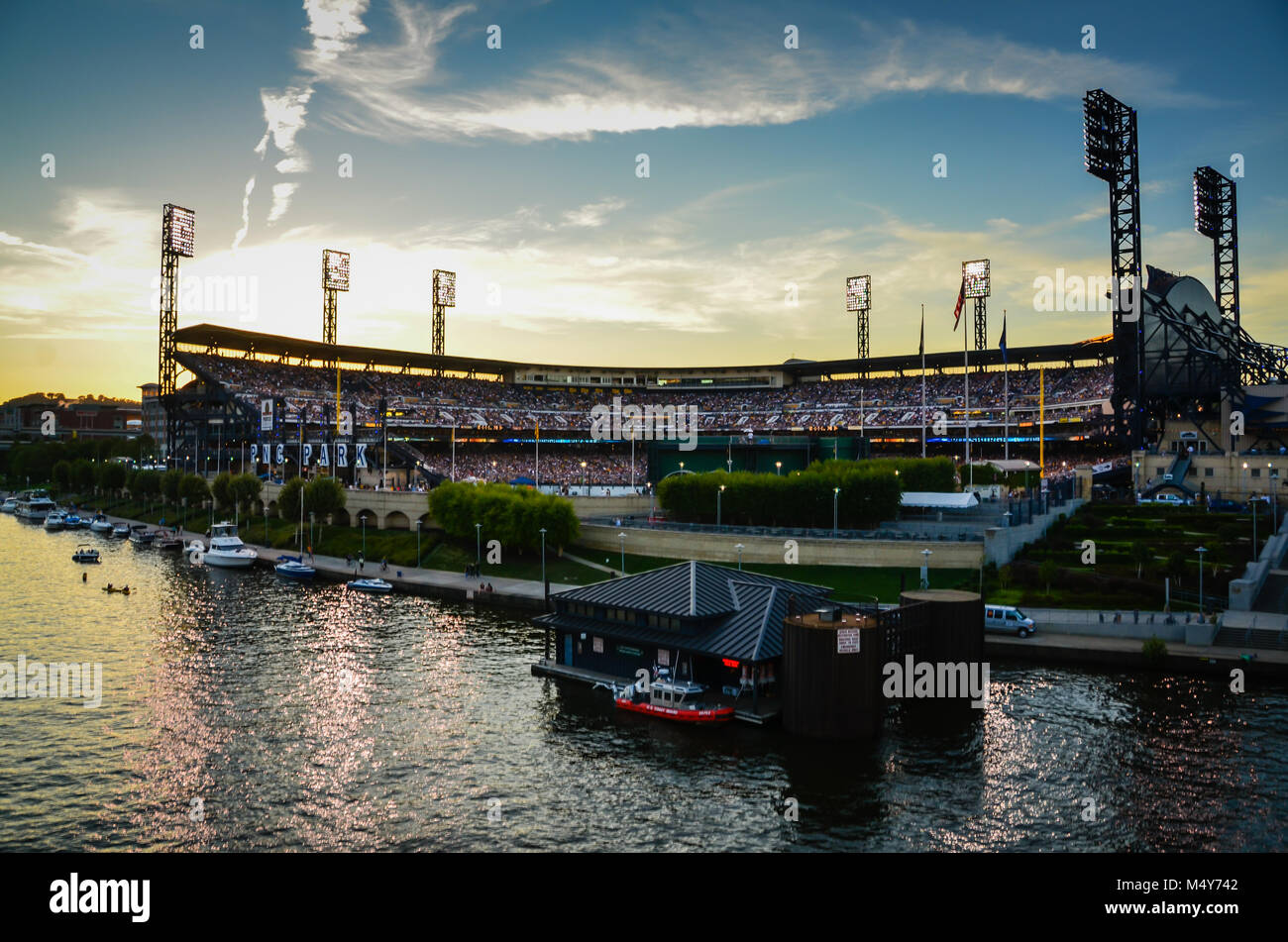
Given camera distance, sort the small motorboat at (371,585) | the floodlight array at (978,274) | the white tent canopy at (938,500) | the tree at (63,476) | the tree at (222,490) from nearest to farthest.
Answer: the small motorboat at (371,585)
the white tent canopy at (938,500)
the tree at (222,490)
the floodlight array at (978,274)
the tree at (63,476)

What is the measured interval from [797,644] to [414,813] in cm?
1756

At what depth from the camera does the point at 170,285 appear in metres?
172

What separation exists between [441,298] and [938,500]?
424 ft

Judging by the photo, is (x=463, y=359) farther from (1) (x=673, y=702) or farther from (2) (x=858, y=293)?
(1) (x=673, y=702)

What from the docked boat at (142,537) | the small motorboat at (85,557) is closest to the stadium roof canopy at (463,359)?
the docked boat at (142,537)

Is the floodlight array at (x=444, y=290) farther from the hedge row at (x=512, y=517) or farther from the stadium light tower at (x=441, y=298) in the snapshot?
the hedge row at (x=512, y=517)

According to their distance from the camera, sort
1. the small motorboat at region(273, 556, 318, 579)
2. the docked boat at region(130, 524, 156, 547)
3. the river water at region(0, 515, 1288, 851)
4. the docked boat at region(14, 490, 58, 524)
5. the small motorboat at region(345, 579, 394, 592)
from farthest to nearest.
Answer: the docked boat at region(14, 490, 58, 524) < the docked boat at region(130, 524, 156, 547) < the small motorboat at region(273, 556, 318, 579) < the small motorboat at region(345, 579, 394, 592) < the river water at region(0, 515, 1288, 851)

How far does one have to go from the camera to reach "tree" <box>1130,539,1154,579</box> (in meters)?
66.5

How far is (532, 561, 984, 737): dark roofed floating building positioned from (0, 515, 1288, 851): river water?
6.00 ft

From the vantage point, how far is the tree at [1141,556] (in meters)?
66.5

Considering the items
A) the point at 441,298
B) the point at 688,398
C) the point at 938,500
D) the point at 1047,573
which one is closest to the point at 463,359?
the point at 441,298

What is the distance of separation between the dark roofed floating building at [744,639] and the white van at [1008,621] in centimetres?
777

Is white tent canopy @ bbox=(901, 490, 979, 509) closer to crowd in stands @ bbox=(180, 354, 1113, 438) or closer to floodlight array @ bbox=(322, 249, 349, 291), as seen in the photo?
crowd in stands @ bbox=(180, 354, 1113, 438)

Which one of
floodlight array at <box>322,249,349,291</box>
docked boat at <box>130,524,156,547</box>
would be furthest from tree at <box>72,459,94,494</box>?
docked boat at <box>130,524,156,547</box>
